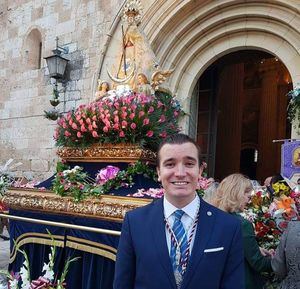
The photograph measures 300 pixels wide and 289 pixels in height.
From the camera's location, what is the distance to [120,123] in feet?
10.7

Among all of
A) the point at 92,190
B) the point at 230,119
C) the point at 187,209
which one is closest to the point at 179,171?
the point at 187,209

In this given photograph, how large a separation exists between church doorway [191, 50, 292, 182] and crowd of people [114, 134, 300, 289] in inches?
263

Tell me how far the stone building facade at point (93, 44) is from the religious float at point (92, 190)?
10.8 ft

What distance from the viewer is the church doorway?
37.2 feet

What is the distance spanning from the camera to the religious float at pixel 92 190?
9.80ft

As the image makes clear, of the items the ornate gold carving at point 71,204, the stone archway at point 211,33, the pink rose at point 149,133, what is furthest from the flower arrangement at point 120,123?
the stone archway at point 211,33

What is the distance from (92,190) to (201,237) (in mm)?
1646

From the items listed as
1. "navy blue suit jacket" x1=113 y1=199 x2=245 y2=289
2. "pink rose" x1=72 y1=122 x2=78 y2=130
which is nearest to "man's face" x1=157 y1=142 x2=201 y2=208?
"navy blue suit jacket" x1=113 y1=199 x2=245 y2=289

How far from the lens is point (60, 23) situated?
8438 mm

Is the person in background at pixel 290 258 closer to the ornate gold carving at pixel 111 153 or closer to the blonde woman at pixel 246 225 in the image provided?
the blonde woman at pixel 246 225

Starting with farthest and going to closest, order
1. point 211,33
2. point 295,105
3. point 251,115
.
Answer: point 251,115, point 211,33, point 295,105

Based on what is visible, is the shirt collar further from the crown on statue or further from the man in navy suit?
the crown on statue

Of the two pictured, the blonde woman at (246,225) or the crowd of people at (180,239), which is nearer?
the crowd of people at (180,239)

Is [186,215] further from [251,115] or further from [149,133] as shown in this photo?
[251,115]
